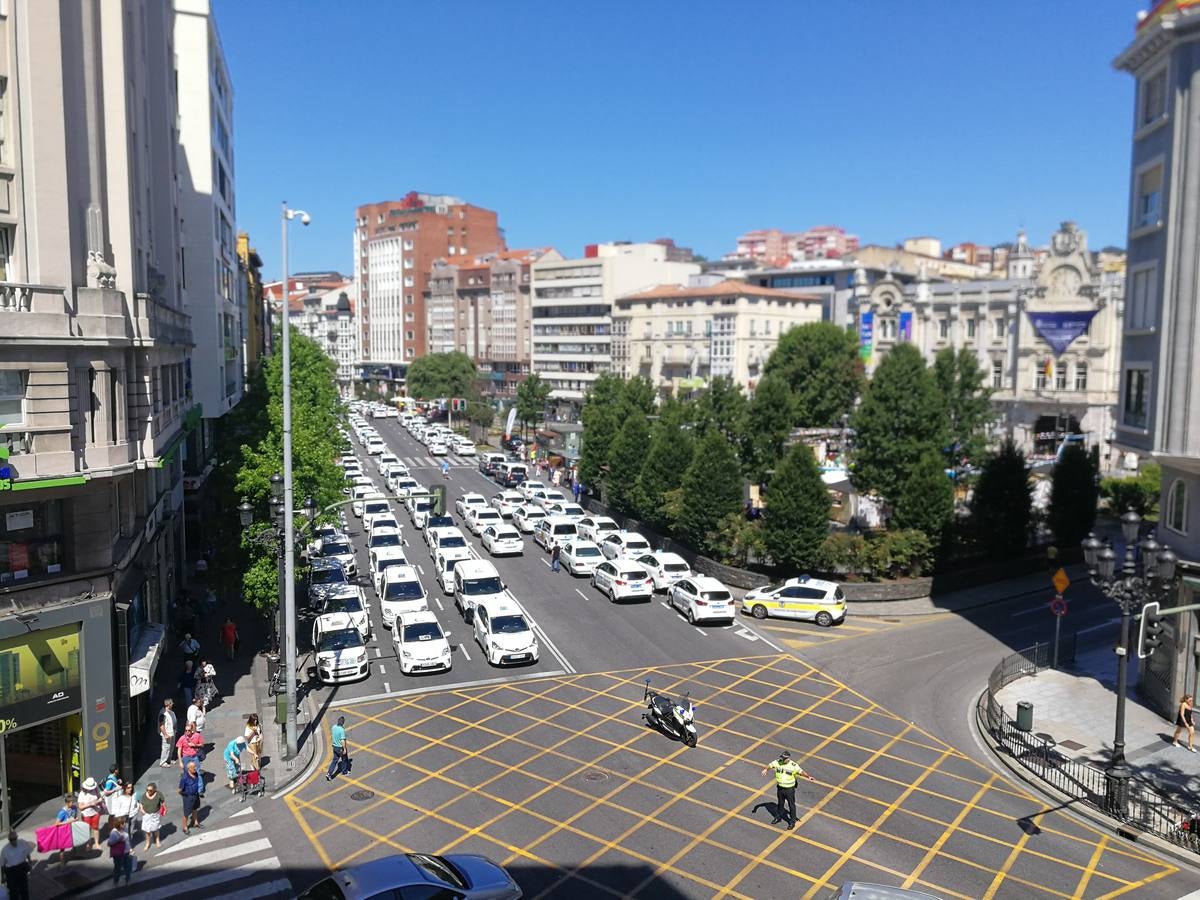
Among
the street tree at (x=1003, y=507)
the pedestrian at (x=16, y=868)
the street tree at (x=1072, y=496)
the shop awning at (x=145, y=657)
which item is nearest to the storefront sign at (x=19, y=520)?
the shop awning at (x=145, y=657)

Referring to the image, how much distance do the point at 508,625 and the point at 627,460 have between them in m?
20.9

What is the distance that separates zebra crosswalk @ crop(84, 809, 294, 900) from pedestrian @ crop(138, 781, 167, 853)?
288 millimetres

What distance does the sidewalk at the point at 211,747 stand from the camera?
16859 mm

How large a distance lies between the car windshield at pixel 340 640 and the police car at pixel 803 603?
14.1 metres

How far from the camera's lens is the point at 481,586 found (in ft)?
110

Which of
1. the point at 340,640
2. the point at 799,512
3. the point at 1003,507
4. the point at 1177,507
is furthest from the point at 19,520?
the point at 1003,507

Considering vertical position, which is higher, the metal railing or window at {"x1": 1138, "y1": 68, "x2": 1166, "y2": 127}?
window at {"x1": 1138, "y1": 68, "x2": 1166, "y2": 127}

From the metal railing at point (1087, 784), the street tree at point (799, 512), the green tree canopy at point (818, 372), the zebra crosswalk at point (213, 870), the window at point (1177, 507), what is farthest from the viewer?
the green tree canopy at point (818, 372)

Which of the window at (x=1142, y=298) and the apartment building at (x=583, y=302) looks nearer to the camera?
the window at (x=1142, y=298)

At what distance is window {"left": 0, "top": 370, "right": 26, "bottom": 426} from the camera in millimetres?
17891

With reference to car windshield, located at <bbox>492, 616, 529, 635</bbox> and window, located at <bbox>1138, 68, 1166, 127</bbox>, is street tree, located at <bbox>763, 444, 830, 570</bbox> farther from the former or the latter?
window, located at <bbox>1138, 68, 1166, 127</bbox>

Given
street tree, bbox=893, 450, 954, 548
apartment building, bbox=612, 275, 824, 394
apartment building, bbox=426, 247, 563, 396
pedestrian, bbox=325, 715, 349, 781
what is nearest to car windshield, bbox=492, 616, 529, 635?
pedestrian, bbox=325, 715, 349, 781

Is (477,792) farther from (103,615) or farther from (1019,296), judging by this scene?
(1019,296)

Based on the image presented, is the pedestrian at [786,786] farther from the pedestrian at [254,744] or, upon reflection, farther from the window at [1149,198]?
the window at [1149,198]
